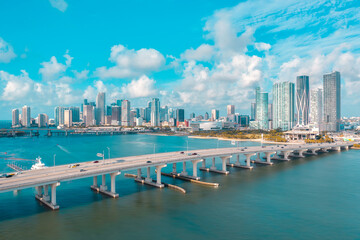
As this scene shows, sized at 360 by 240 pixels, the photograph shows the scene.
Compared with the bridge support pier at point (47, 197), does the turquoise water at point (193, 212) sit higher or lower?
lower

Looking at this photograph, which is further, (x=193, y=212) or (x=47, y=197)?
(x=47, y=197)

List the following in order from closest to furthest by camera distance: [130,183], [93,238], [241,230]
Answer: [93,238] → [241,230] → [130,183]

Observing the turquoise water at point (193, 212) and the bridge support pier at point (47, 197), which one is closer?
the turquoise water at point (193, 212)

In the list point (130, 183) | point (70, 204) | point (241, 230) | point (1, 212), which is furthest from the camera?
point (130, 183)

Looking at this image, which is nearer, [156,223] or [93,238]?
[93,238]

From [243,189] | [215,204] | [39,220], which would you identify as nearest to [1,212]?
[39,220]

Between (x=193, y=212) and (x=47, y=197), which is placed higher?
(x=47, y=197)

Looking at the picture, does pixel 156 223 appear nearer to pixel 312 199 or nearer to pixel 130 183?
pixel 130 183

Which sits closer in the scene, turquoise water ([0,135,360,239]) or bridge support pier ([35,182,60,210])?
turquoise water ([0,135,360,239])

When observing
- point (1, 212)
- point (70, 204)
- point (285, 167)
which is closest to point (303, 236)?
point (70, 204)

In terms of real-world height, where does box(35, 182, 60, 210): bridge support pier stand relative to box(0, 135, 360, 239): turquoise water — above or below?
above
